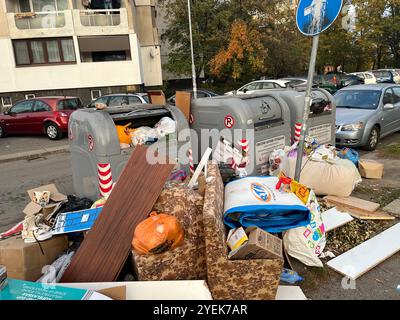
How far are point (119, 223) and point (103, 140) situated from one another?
123 cm

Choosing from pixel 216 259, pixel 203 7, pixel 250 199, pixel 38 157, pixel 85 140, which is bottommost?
pixel 38 157

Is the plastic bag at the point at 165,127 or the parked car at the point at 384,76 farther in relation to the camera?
the parked car at the point at 384,76

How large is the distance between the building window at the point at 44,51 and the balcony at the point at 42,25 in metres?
0.35

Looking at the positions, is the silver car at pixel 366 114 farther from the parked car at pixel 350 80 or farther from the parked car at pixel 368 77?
the parked car at pixel 368 77

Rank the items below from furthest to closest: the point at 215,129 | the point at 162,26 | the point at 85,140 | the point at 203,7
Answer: the point at 162,26
the point at 203,7
the point at 215,129
the point at 85,140

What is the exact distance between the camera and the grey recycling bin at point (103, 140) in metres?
3.60

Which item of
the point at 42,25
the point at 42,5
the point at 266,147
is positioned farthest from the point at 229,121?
the point at 42,5

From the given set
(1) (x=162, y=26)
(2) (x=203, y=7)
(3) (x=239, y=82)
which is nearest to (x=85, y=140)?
(2) (x=203, y=7)

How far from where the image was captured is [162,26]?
1151 inches

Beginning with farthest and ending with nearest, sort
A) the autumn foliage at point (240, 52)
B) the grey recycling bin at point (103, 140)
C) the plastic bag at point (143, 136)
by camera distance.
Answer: the autumn foliage at point (240, 52) → the plastic bag at point (143, 136) → the grey recycling bin at point (103, 140)

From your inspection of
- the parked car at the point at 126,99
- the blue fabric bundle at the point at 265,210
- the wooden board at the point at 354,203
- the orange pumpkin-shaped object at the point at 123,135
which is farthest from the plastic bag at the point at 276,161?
the parked car at the point at 126,99

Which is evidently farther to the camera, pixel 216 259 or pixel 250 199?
pixel 250 199

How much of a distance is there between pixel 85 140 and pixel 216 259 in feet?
8.01
